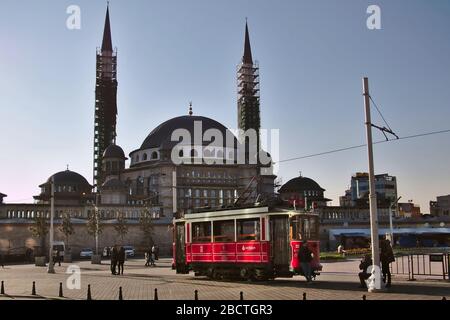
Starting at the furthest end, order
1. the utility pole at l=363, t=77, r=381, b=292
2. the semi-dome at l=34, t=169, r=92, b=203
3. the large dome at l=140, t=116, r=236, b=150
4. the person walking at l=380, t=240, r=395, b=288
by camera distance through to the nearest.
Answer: the large dome at l=140, t=116, r=236, b=150
the semi-dome at l=34, t=169, r=92, b=203
the person walking at l=380, t=240, r=395, b=288
the utility pole at l=363, t=77, r=381, b=292

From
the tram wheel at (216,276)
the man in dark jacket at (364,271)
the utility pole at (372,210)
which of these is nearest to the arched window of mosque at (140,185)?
the tram wheel at (216,276)

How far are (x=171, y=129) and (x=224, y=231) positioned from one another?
92428 mm

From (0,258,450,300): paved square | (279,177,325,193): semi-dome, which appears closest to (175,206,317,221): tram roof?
(0,258,450,300): paved square

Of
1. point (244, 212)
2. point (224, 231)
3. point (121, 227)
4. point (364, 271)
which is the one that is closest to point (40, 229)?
point (121, 227)

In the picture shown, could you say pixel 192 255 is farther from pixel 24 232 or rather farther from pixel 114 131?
pixel 114 131

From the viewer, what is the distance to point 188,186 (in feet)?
352

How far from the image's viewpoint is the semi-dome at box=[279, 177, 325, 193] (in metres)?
134

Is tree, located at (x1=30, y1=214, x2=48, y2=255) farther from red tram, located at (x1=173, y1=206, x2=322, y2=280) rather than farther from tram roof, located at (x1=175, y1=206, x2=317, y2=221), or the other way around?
tram roof, located at (x1=175, y1=206, x2=317, y2=221)

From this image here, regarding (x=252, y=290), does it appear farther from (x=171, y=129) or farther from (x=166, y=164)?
(x=171, y=129)

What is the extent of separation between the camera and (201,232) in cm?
2831

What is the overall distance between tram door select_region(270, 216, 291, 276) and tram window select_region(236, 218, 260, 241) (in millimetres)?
809

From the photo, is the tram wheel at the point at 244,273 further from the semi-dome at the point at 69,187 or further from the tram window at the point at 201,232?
the semi-dome at the point at 69,187
